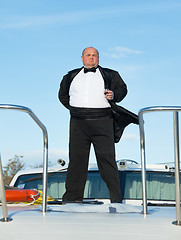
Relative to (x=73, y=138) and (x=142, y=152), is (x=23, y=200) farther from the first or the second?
(x=142, y=152)

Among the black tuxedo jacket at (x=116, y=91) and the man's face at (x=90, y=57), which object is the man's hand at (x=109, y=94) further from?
A: the man's face at (x=90, y=57)

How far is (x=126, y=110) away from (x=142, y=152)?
1.01 metres

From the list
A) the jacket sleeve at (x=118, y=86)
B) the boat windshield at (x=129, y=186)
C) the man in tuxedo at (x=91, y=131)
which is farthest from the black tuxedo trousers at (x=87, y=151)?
Answer: the boat windshield at (x=129, y=186)

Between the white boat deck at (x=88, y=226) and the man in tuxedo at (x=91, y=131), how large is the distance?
0.88 metres

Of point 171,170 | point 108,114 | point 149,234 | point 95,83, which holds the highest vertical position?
point 95,83

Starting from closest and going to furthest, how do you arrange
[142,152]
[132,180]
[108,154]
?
[142,152]
[108,154]
[132,180]

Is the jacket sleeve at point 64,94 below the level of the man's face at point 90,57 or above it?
below

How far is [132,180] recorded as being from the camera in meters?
6.38

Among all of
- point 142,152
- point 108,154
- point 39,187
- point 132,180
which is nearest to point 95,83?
point 108,154

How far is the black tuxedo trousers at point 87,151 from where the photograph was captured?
4379mm

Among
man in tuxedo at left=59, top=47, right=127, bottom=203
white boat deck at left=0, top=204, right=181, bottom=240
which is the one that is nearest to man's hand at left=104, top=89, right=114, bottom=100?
man in tuxedo at left=59, top=47, right=127, bottom=203

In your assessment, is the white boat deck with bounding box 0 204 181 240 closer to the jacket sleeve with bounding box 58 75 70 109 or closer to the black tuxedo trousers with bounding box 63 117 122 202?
the black tuxedo trousers with bounding box 63 117 122 202

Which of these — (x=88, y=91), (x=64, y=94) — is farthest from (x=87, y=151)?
(x=64, y=94)

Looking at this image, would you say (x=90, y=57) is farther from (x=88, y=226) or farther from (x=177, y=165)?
(x=88, y=226)
